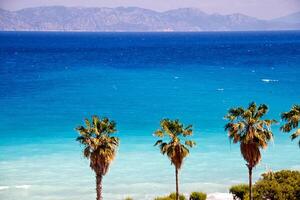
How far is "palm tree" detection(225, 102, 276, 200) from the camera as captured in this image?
31.8 metres

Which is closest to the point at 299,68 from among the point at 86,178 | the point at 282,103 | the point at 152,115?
the point at 282,103

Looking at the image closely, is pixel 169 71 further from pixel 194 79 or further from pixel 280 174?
pixel 280 174

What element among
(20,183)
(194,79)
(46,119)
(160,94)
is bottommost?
(20,183)

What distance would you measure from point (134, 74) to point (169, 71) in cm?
1267

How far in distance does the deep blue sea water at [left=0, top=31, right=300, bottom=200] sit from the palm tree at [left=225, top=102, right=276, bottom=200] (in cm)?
1662

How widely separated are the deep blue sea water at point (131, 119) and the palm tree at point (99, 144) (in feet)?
55.0

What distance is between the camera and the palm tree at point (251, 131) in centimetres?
3180

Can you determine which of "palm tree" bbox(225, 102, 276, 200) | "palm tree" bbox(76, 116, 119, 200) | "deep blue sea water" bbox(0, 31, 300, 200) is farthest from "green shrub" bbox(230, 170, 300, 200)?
"palm tree" bbox(76, 116, 119, 200)

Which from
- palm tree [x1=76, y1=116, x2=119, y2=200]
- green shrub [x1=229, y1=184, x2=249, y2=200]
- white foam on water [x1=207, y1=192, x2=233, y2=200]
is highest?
palm tree [x1=76, y1=116, x2=119, y2=200]

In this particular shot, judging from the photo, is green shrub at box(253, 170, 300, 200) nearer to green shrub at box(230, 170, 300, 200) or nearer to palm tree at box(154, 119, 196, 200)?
green shrub at box(230, 170, 300, 200)

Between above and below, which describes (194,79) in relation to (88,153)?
above

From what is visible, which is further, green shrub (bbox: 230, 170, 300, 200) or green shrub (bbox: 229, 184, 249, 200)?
green shrub (bbox: 229, 184, 249, 200)

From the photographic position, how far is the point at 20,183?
169ft

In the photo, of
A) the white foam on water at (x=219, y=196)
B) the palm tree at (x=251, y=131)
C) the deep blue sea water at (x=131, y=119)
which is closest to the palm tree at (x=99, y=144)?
the palm tree at (x=251, y=131)
